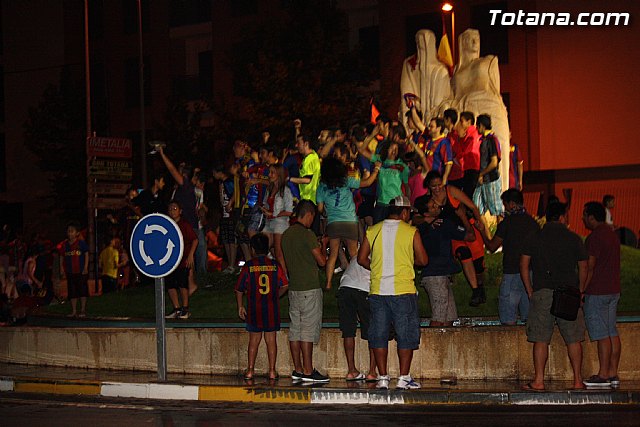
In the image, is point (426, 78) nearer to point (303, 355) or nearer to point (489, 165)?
point (489, 165)

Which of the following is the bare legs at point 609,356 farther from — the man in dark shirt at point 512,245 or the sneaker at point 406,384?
the sneaker at point 406,384

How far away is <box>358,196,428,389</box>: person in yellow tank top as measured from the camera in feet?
42.0

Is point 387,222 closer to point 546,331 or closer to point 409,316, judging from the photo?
point 409,316

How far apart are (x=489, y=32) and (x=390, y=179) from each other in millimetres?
24714

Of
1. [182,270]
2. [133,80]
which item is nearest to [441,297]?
Result: [182,270]

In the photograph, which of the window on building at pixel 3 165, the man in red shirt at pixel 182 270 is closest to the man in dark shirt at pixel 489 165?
the man in red shirt at pixel 182 270

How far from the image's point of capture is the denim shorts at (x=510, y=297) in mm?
14250

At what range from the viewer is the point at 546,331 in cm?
1267

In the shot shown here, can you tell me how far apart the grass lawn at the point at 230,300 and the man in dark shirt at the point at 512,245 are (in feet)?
5.26

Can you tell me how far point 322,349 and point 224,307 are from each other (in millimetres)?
3675

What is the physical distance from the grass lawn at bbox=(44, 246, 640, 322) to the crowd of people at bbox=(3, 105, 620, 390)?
0.44 meters

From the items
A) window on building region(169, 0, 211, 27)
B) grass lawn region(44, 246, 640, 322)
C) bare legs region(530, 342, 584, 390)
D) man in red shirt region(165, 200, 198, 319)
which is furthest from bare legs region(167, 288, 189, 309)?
window on building region(169, 0, 211, 27)

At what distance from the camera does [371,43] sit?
1722 inches

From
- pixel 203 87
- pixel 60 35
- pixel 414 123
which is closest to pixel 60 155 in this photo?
pixel 203 87
